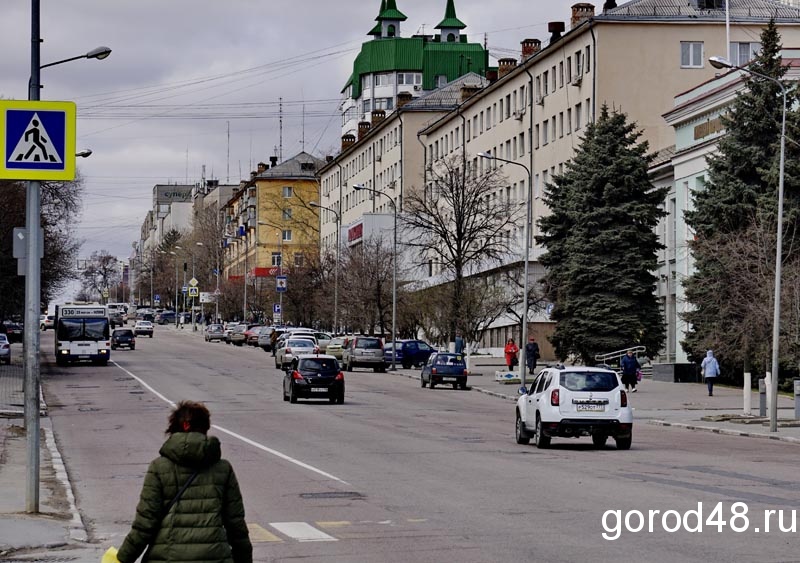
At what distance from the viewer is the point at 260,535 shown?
14594 mm

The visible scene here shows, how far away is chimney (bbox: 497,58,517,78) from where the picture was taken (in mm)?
95000

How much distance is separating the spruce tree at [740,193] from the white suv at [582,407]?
18.6 metres

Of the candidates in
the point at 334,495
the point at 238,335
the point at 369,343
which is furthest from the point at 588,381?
the point at 238,335

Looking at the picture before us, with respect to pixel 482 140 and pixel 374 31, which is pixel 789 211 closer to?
pixel 482 140

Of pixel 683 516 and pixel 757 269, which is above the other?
pixel 757 269

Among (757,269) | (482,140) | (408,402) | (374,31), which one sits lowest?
(408,402)

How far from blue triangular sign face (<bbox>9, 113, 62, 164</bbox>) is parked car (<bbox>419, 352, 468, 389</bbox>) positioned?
4236cm

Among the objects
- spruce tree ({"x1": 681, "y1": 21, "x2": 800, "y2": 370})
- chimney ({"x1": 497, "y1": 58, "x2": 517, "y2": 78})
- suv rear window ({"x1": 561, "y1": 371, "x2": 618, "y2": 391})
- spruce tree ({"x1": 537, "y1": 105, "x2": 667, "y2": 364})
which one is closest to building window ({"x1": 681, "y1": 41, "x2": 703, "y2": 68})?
chimney ({"x1": 497, "y1": 58, "x2": 517, "y2": 78})

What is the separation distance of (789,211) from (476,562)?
1493 inches

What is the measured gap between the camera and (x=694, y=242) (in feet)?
165

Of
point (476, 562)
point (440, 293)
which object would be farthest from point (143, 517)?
point (440, 293)

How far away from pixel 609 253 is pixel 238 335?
167 feet

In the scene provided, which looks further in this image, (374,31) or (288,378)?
(374,31)

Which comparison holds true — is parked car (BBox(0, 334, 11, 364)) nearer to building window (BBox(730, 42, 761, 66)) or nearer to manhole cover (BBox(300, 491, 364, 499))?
building window (BBox(730, 42, 761, 66))
